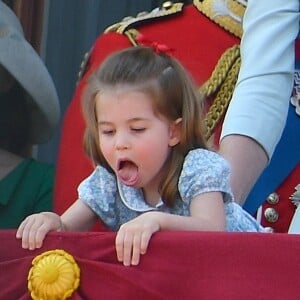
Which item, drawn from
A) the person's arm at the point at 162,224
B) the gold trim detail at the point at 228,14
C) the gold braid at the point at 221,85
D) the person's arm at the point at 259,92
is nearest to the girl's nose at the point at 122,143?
the person's arm at the point at 162,224

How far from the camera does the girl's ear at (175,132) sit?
150 cm

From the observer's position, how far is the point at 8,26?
2.09 m

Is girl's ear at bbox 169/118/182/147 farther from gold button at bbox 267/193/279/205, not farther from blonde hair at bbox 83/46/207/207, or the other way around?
gold button at bbox 267/193/279/205

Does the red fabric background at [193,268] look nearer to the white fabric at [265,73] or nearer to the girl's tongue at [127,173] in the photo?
the girl's tongue at [127,173]

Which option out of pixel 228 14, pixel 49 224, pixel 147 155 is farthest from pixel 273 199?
pixel 49 224

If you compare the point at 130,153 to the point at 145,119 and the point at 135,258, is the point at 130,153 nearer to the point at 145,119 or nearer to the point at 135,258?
the point at 145,119

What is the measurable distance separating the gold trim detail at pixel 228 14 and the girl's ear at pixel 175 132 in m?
0.44

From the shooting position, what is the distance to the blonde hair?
1485mm

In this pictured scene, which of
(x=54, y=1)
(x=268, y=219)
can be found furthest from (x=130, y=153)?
(x=54, y=1)

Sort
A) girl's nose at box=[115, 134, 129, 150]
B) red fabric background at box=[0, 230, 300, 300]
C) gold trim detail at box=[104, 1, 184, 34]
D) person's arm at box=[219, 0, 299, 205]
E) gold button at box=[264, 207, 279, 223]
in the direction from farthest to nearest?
gold trim detail at box=[104, 1, 184, 34] < gold button at box=[264, 207, 279, 223] < person's arm at box=[219, 0, 299, 205] < girl's nose at box=[115, 134, 129, 150] < red fabric background at box=[0, 230, 300, 300]

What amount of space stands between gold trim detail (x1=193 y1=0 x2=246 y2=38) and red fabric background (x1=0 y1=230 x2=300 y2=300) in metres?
0.71

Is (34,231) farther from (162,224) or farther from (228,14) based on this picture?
(228,14)

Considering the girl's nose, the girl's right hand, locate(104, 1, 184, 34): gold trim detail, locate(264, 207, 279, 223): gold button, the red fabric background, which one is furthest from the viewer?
locate(104, 1, 184, 34): gold trim detail

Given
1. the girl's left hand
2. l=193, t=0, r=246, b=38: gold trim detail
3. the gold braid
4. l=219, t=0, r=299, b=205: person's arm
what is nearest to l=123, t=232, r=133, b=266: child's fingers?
the girl's left hand
